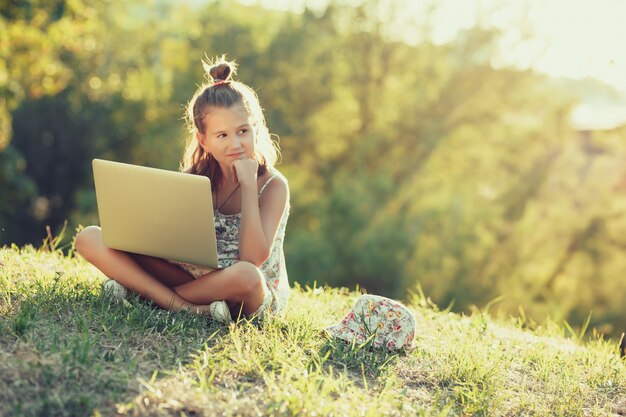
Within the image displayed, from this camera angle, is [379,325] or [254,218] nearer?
[254,218]

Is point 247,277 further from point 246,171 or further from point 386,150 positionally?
point 386,150

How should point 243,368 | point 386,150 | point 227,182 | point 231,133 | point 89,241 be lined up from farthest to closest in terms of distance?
point 386,150 < point 227,182 < point 231,133 < point 89,241 < point 243,368

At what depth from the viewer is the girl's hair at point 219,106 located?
3857 millimetres

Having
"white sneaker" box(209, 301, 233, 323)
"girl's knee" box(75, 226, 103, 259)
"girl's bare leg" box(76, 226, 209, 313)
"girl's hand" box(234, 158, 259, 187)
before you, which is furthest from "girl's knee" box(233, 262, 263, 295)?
"girl's knee" box(75, 226, 103, 259)

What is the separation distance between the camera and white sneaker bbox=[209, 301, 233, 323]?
3479 millimetres

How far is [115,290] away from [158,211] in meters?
0.61

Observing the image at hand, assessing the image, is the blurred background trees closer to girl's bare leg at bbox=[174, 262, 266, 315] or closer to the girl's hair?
the girl's hair

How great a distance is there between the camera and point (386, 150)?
2272cm

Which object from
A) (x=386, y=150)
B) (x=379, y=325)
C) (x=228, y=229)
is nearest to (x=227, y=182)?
(x=228, y=229)

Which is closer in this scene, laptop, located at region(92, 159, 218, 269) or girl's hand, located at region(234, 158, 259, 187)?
laptop, located at region(92, 159, 218, 269)

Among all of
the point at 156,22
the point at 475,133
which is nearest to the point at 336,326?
the point at 475,133

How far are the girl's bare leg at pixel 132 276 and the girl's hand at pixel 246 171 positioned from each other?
669mm

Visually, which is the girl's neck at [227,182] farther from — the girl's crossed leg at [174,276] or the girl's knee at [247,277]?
the girl's knee at [247,277]

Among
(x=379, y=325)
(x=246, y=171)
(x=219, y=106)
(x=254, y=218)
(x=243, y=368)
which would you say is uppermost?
(x=219, y=106)
